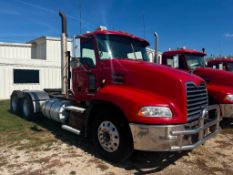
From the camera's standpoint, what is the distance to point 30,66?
18.4m

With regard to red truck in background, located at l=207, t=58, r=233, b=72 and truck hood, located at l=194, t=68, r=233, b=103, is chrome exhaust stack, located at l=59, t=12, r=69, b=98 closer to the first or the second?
truck hood, located at l=194, t=68, r=233, b=103

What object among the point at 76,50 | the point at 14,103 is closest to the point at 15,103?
the point at 14,103

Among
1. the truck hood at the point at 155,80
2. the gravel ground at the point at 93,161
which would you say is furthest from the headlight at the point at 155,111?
the gravel ground at the point at 93,161

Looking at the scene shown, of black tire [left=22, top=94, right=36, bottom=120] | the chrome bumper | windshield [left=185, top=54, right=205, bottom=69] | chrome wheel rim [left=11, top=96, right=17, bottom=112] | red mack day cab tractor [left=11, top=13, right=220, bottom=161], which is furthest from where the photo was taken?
chrome wheel rim [left=11, top=96, right=17, bottom=112]

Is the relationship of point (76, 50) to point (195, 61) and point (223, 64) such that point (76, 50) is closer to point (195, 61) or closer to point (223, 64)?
point (195, 61)

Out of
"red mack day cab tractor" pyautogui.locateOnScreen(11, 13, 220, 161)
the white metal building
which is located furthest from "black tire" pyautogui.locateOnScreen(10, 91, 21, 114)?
the white metal building

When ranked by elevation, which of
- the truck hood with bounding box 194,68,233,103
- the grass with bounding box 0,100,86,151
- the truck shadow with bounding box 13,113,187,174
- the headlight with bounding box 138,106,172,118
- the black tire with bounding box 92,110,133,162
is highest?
the truck hood with bounding box 194,68,233,103

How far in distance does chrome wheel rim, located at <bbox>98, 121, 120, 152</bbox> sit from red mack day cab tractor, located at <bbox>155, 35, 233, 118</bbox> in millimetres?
2897

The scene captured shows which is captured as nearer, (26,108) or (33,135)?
(33,135)

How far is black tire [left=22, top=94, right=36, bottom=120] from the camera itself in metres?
9.16

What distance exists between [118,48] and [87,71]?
0.95 metres

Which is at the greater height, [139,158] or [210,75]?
[210,75]

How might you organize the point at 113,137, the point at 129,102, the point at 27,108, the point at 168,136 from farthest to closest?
the point at 27,108 → the point at 113,137 → the point at 129,102 → the point at 168,136

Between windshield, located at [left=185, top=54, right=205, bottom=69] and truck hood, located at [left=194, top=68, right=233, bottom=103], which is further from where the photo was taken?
windshield, located at [left=185, top=54, right=205, bottom=69]
